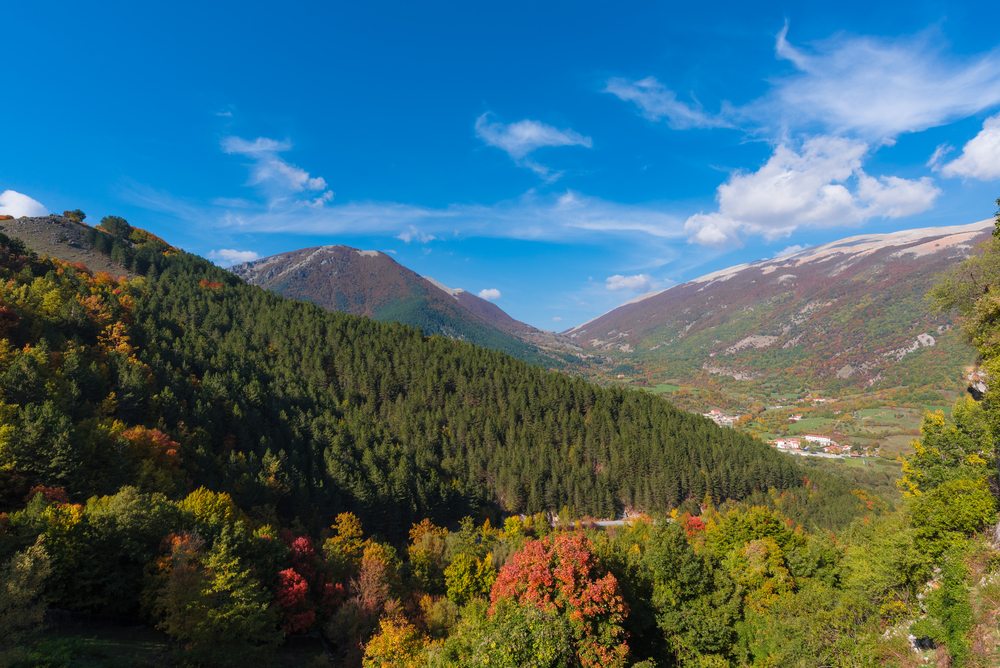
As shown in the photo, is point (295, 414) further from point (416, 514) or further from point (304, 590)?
point (304, 590)

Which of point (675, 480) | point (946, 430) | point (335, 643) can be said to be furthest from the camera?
point (675, 480)

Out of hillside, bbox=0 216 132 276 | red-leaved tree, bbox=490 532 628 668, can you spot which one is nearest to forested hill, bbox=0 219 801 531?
hillside, bbox=0 216 132 276

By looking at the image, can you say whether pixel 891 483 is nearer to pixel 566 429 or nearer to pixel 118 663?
pixel 566 429

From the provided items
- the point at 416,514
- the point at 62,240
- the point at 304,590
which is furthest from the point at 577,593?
the point at 62,240

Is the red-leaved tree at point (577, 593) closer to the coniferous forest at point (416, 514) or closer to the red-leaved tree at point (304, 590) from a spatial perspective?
the coniferous forest at point (416, 514)

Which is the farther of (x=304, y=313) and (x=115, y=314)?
(x=304, y=313)

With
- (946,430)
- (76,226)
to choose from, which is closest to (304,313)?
(76,226)

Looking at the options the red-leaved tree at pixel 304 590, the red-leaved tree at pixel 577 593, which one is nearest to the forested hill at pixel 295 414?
the red-leaved tree at pixel 304 590
